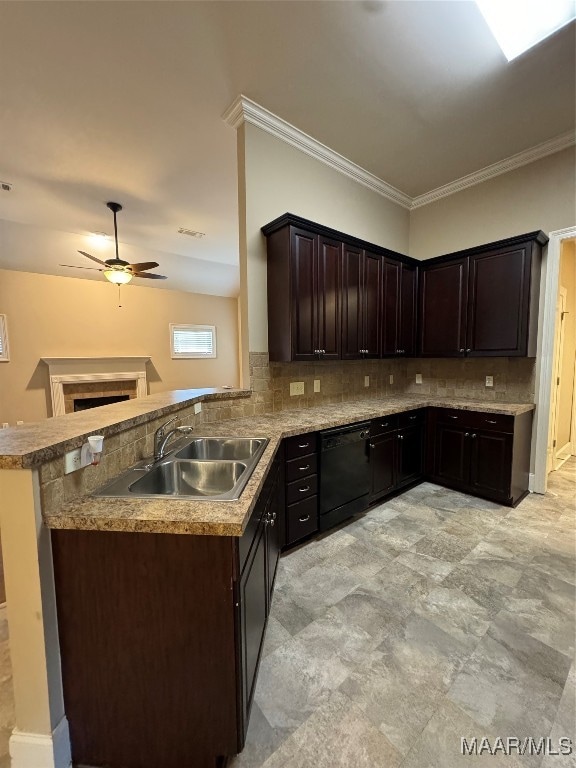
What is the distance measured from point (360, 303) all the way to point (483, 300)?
136 cm

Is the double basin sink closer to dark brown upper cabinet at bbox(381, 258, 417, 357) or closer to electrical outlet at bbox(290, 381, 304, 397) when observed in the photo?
electrical outlet at bbox(290, 381, 304, 397)

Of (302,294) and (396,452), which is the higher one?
(302,294)

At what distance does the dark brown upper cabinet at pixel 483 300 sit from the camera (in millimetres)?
3008

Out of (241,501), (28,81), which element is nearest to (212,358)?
(28,81)

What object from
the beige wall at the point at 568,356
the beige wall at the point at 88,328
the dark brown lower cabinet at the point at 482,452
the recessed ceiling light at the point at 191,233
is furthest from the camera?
the beige wall at the point at 88,328

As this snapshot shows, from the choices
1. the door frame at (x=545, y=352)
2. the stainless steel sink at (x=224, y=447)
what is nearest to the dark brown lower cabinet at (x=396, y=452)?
the door frame at (x=545, y=352)

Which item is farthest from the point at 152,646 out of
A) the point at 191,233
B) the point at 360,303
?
the point at 191,233

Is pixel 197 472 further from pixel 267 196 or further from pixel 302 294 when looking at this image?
pixel 267 196

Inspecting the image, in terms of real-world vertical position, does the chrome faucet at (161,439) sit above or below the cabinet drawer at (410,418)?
above

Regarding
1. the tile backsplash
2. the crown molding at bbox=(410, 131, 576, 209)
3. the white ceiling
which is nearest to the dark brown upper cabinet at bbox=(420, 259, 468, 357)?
the tile backsplash

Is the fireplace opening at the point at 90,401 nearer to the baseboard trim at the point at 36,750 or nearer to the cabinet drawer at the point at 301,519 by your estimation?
the cabinet drawer at the point at 301,519

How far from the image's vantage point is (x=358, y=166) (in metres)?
3.32

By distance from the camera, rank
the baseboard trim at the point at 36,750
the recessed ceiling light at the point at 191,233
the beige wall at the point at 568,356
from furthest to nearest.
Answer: the recessed ceiling light at the point at 191,233, the beige wall at the point at 568,356, the baseboard trim at the point at 36,750

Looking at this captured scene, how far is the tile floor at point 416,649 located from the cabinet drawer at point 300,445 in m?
0.78
